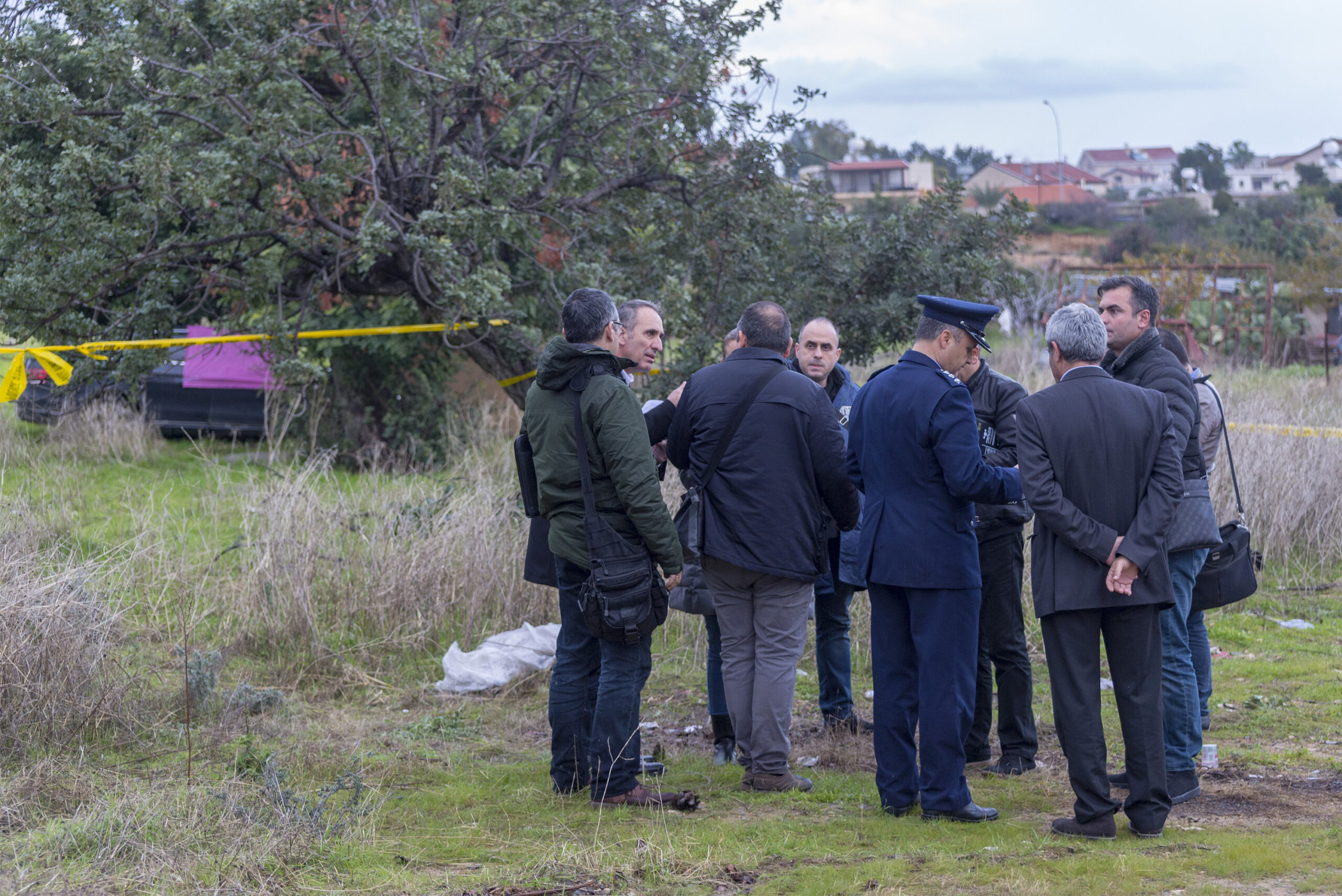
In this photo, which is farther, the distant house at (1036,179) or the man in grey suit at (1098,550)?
the distant house at (1036,179)

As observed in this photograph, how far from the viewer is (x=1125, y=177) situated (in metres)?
137

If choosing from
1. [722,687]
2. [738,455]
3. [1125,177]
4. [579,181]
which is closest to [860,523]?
[738,455]

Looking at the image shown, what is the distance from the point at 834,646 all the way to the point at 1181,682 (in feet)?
5.05

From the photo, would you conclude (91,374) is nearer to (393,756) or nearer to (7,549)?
(7,549)

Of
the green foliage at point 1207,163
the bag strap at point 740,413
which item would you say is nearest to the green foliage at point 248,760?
the bag strap at point 740,413

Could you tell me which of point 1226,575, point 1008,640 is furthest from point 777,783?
point 1226,575

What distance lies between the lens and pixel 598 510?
178 inches

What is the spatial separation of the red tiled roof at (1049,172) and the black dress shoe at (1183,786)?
89265 mm

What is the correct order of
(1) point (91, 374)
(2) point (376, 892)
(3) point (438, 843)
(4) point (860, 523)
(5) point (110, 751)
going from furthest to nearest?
1. (1) point (91, 374)
2. (5) point (110, 751)
3. (4) point (860, 523)
4. (3) point (438, 843)
5. (2) point (376, 892)

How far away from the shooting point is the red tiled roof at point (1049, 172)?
97000mm

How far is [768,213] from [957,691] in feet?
19.7

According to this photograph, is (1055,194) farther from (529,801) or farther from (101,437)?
(529,801)

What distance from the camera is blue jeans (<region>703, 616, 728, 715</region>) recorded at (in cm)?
536

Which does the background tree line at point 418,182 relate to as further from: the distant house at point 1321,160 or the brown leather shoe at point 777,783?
the distant house at point 1321,160
